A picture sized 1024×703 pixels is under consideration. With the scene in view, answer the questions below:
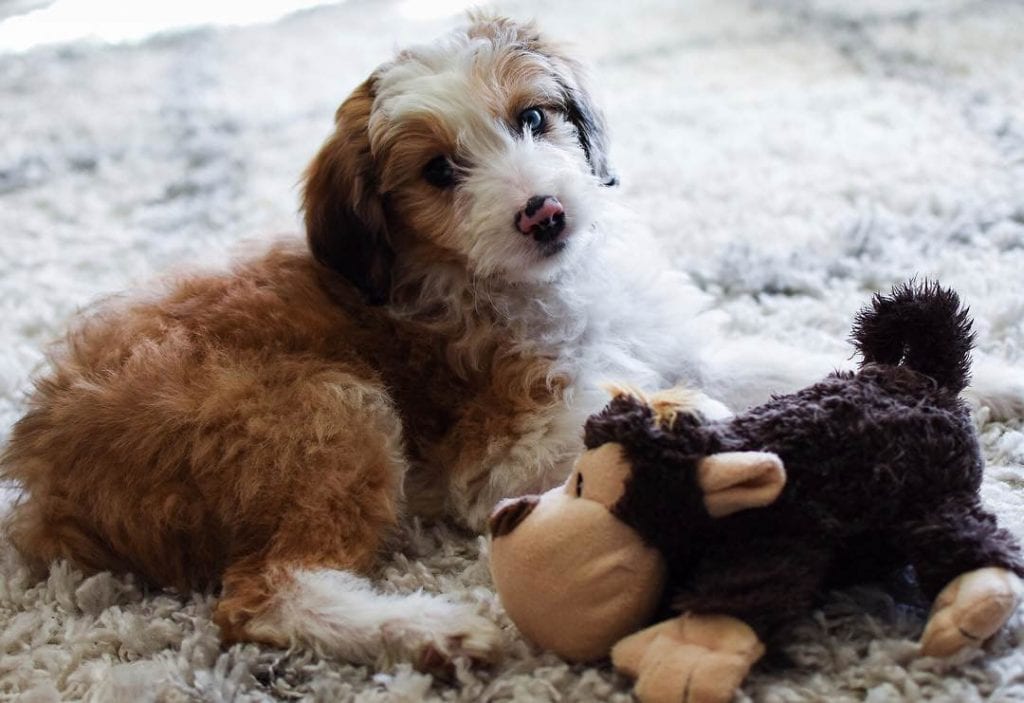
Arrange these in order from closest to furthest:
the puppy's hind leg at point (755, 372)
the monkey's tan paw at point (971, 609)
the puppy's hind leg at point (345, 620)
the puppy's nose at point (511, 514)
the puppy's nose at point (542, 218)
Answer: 1. the monkey's tan paw at point (971, 609)
2. the puppy's nose at point (511, 514)
3. the puppy's hind leg at point (345, 620)
4. the puppy's nose at point (542, 218)
5. the puppy's hind leg at point (755, 372)

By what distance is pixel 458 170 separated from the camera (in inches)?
79.1

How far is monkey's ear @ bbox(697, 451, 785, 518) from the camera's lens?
1293 millimetres

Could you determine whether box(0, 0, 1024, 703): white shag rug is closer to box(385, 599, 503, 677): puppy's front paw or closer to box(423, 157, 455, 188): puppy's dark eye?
box(385, 599, 503, 677): puppy's front paw

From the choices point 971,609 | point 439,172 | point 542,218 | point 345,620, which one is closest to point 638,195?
point 439,172

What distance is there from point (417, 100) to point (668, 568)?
39.5 inches

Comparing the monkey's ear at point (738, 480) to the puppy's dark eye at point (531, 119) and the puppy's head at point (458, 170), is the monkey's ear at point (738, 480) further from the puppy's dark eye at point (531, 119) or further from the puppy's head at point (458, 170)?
the puppy's dark eye at point (531, 119)

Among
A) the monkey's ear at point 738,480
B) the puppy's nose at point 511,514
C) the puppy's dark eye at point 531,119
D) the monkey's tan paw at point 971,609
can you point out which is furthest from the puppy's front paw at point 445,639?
the puppy's dark eye at point 531,119

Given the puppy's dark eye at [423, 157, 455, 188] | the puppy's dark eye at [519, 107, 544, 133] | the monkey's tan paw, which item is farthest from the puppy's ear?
the monkey's tan paw

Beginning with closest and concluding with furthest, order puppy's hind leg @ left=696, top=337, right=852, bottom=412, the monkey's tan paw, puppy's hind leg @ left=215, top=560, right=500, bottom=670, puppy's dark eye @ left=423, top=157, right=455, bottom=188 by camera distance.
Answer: the monkey's tan paw, puppy's hind leg @ left=215, top=560, right=500, bottom=670, puppy's dark eye @ left=423, top=157, right=455, bottom=188, puppy's hind leg @ left=696, top=337, right=852, bottom=412

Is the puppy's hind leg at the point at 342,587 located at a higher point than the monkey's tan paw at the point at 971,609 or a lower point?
lower

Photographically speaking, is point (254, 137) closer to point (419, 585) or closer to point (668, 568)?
point (419, 585)

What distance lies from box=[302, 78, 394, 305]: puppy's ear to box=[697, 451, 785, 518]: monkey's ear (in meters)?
0.92

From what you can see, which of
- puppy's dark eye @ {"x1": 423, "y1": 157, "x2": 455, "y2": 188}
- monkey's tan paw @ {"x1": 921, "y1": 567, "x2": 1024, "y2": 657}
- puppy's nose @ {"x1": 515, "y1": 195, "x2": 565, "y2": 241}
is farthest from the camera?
puppy's dark eye @ {"x1": 423, "y1": 157, "x2": 455, "y2": 188}

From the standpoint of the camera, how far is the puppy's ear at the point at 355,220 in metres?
2.07
